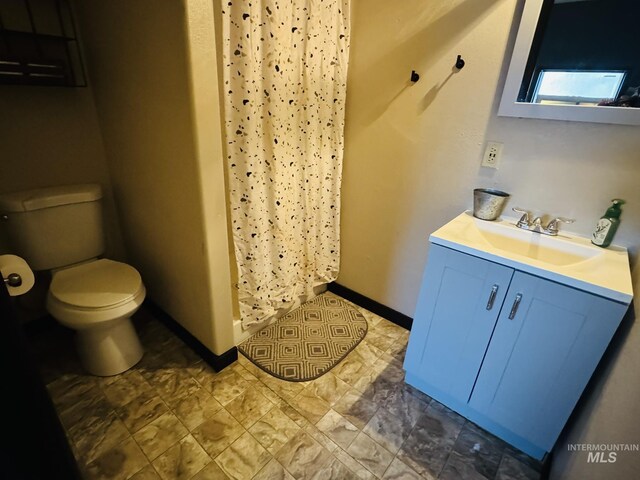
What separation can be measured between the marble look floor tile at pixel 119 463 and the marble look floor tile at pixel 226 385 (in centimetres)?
36

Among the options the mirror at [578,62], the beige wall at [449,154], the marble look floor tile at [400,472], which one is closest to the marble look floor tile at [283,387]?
the marble look floor tile at [400,472]

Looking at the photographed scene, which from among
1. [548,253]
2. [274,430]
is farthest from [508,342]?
[274,430]

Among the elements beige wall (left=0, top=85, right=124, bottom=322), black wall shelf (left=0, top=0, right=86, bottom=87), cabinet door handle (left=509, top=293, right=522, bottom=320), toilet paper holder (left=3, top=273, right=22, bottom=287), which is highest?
black wall shelf (left=0, top=0, right=86, bottom=87)

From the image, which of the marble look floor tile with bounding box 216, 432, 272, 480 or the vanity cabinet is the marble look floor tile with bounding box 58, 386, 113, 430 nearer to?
the marble look floor tile with bounding box 216, 432, 272, 480

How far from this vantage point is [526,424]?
122cm

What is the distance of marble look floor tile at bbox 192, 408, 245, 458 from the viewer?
1.26m

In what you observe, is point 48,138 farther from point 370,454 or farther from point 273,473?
point 370,454

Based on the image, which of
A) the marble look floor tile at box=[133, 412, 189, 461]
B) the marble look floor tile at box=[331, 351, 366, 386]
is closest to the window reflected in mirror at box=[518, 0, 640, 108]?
the marble look floor tile at box=[331, 351, 366, 386]

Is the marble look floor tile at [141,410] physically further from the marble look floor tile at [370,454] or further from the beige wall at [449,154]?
the beige wall at [449,154]

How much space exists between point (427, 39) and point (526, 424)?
1.80 m

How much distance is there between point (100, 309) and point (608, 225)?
2.20 metres

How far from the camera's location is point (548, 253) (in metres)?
1.35

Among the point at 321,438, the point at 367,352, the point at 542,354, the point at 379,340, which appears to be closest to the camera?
the point at 542,354

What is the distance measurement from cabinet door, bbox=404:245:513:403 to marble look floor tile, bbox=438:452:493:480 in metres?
0.23
